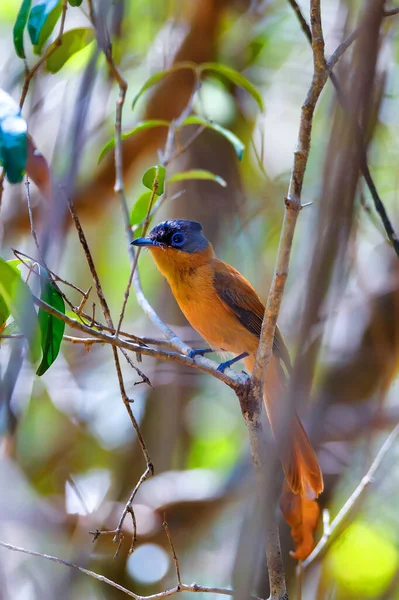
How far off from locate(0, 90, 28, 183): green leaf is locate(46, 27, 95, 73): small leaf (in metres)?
1.09

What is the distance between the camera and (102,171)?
4.52 meters

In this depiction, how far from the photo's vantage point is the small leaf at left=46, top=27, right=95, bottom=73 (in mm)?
2711

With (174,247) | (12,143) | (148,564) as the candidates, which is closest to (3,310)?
(12,143)

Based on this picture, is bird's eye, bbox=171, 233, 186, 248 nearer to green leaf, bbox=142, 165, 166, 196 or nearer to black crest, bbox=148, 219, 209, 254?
black crest, bbox=148, 219, 209, 254

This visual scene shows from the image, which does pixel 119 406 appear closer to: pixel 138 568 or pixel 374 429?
pixel 138 568

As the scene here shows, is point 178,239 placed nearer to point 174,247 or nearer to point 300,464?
point 174,247

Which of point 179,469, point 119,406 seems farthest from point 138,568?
point 119,406

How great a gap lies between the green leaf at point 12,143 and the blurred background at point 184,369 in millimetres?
1922

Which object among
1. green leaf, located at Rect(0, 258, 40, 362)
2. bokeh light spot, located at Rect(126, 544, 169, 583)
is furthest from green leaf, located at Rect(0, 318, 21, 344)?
bokeh light spot, located at Rect(126, 544, 169, 583)

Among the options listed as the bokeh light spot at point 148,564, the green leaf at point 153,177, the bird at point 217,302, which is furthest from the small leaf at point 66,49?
the bokeh light spot at point 148,564

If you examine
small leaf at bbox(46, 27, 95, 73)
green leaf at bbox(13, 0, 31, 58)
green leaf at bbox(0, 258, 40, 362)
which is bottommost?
green leaf at bbox(0, 258, 40, 362)

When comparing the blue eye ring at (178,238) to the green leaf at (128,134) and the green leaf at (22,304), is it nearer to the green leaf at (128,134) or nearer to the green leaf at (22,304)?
the green leaf at (128,134)

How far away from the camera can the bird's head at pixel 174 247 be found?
3449 millimetres

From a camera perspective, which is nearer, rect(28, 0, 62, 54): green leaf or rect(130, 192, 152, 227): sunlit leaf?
rect(28, 0, 62, 54): green leaf
